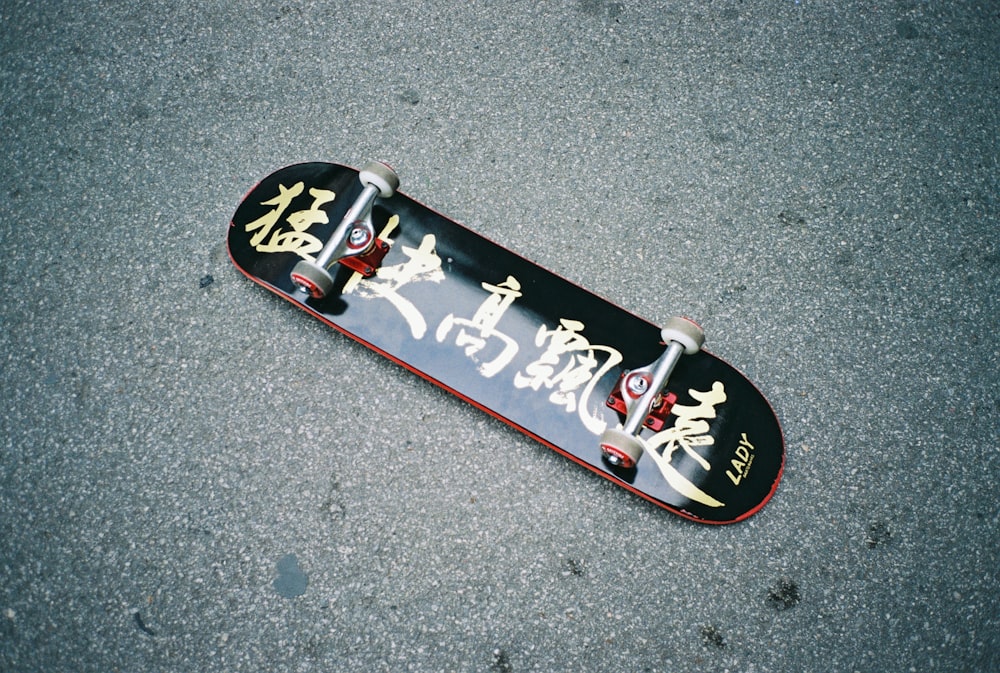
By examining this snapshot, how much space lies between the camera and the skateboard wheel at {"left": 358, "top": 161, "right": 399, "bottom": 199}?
184 cm

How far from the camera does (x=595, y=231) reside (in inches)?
80.4

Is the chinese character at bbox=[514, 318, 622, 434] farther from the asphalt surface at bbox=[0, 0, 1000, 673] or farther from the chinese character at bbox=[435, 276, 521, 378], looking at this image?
the asphalt surface at bbox=[0, 0, 1000, 673]

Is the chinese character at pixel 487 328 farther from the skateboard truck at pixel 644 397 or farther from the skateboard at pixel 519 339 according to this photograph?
the skateboard truck at pixel 644 397

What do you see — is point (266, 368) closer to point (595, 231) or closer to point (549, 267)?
point (549, 267)

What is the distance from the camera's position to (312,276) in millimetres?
1726

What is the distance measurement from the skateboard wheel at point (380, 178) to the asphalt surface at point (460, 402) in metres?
0.22

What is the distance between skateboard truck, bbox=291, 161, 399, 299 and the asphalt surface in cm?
21

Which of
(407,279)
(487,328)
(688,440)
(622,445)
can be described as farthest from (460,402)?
(688,440)

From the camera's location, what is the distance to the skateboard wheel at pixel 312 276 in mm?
1725

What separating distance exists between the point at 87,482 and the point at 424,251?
110 cm

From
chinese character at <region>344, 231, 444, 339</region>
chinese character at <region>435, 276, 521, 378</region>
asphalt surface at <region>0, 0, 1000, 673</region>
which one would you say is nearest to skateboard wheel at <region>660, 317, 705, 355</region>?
asphalt surface at <region>0, 0, 1000, 673</region>

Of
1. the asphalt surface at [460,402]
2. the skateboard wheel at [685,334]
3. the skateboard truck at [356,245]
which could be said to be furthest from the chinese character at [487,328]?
the skateboard wheel at [685,334]

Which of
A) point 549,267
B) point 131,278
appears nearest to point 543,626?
point 549,267

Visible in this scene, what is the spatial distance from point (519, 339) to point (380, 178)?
1.96 ft
